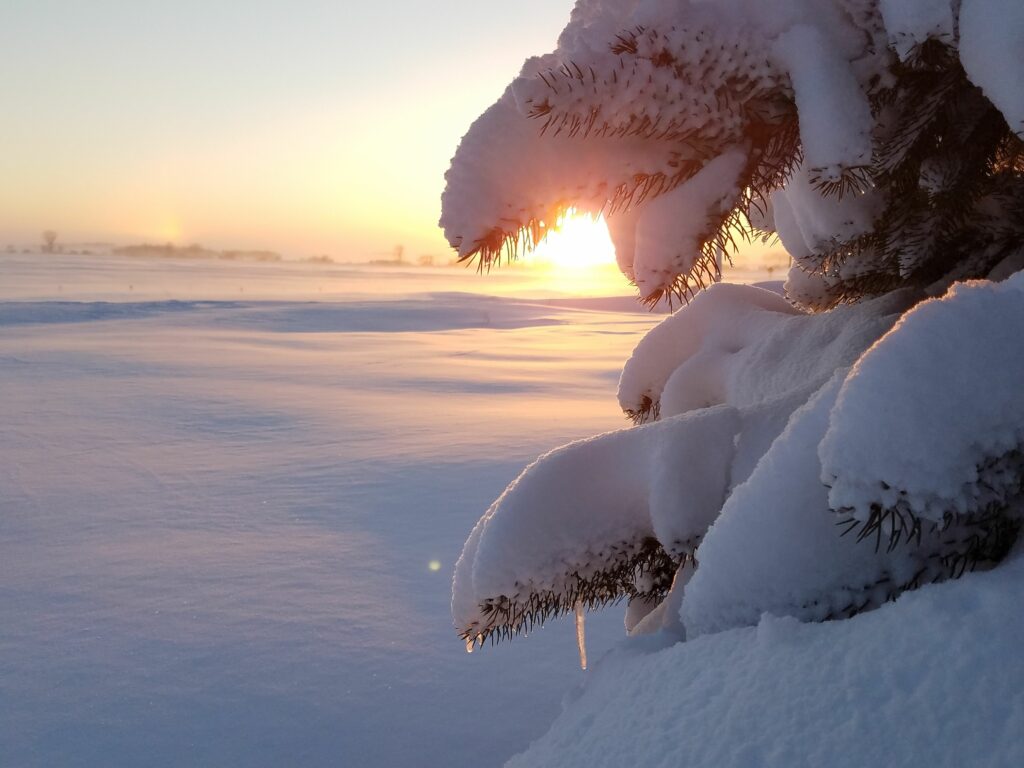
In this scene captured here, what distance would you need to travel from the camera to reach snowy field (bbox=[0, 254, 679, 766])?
2158 millimetres

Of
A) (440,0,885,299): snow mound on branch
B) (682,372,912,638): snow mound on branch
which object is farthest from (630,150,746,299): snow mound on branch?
(682,372,912,638): snow mound on branch

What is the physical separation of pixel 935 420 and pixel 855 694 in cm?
33

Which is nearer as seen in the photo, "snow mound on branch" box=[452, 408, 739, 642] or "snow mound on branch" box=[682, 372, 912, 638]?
"snow mound on branch" box=[682, 372, 912, 638]

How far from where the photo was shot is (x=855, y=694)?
2.65ft

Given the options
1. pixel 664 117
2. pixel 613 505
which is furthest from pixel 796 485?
pixel 664 117

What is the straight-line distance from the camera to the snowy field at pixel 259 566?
2158 mm

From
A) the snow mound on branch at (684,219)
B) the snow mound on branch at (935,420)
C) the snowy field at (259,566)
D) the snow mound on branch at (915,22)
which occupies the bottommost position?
the snowy field at (259,566)

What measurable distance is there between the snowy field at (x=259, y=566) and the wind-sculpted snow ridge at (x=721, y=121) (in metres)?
1.65

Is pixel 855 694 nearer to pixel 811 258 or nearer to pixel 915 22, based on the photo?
pixel 915 22

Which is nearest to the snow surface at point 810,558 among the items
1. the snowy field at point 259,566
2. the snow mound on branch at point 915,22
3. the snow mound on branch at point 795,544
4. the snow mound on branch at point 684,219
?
the snow mound on branch at point 795,544

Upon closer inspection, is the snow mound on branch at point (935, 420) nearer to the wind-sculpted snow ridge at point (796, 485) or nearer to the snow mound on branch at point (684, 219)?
the wind-sculpted snow ridge at point (796, 485)

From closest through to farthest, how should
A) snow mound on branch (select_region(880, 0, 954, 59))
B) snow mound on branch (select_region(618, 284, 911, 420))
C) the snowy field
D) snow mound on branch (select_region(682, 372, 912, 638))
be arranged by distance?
snow mound on branch (select_region(682, 372, 912, 638)) < snow mound on branch (select_region(880, 0, 954, 59)) < snow mound on branch (select_region(618, 284, 911, 420)) < the snowy field

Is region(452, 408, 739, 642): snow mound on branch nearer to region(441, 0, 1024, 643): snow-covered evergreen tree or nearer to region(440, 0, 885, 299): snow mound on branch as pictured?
region(441, 0, 1024, 643): snow-covered evergreen tree

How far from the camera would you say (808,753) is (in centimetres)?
78
